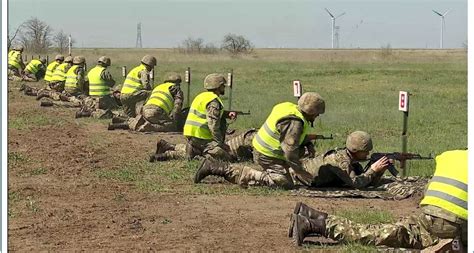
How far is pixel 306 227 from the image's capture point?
7.03 metres

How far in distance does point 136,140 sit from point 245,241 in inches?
314

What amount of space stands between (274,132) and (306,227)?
105 inches

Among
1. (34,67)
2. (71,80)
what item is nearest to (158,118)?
(71,80)

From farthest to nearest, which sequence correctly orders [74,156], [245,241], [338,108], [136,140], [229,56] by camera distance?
1. [229,56]
2. [338,108]
3. [136,140]
4. [74,156]
5. [245,241]

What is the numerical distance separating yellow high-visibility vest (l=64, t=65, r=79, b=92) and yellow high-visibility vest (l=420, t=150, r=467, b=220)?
57.2 feet

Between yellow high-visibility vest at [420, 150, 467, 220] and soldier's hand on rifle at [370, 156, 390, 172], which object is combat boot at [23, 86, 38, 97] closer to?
soldier's hand on rifle at [370, 156, 390, 172]

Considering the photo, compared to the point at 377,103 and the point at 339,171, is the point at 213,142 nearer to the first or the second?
the point at 339,171

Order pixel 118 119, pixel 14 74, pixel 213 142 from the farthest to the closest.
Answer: pixel 14 74 < pixel 118 119 < pixel 213 142

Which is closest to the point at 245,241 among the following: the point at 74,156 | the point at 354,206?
the point at 354,206

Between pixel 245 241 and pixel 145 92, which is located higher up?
pixel 145 92

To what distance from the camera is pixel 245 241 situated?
7352 mm

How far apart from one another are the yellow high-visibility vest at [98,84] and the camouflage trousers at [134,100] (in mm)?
1880

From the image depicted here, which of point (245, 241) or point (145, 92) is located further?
point (145, 92)

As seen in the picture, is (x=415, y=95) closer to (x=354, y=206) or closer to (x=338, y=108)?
(x=338, y=108)
